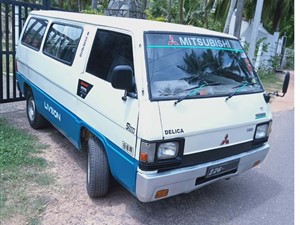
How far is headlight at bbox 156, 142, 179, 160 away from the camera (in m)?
2.89

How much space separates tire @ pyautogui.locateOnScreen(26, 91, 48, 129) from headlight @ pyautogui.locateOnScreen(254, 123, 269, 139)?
359cm

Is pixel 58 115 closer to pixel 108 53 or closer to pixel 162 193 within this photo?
pixel 108 53

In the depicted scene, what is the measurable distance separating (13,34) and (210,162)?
5.36 metres

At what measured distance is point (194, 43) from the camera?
3.60m

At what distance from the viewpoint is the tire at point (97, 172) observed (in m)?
3.52

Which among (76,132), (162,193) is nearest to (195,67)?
(162,193)

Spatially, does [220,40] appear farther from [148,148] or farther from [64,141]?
[64,141]

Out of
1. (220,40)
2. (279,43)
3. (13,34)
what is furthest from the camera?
(279,43)

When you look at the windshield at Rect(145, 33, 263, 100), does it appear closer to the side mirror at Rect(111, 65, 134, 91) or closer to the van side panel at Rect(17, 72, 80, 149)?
the side mirror at Rect(111, 65, 134, 91)

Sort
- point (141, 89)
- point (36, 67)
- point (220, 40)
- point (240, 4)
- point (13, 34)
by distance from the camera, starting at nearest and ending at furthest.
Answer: point (141, 89) < point (220, 40) < point (36, 67) < point (13, 34) < point (240, 4)

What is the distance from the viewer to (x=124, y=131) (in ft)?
10.1

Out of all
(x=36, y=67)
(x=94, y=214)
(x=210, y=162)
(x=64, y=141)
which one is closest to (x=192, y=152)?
(x=210, y=162)

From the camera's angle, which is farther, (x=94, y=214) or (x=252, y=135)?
(x=252, y=135)

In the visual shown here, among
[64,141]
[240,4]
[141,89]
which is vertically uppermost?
[240,4]
